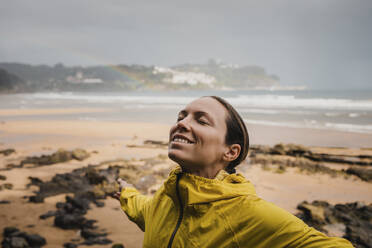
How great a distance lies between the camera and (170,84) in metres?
170

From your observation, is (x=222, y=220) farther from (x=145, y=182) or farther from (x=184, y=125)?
(x=145, y=182)

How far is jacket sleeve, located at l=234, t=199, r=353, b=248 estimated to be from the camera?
116 centimetres

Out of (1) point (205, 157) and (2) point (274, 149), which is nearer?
(1) point (205, 157)

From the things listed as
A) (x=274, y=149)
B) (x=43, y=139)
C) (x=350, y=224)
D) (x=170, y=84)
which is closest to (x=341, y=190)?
(x=350, y=224)

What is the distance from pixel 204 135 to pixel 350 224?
5.07 m

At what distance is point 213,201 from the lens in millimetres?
1396

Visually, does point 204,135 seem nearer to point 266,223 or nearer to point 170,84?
point 266,223

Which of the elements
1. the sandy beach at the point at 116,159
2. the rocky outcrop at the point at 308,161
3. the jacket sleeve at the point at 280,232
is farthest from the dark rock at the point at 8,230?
the rocky outcrop at the point at 308,161

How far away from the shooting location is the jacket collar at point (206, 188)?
4.50ft

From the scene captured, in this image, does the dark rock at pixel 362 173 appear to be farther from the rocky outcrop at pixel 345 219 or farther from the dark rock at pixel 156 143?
the dark rock at pixel 156 143

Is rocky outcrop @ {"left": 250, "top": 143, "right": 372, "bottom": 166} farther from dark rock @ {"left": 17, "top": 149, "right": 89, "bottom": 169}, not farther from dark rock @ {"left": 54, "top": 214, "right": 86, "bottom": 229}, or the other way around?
dark rock @ {"left": 54, "top": 214, "right": 86, "bottom": 229}

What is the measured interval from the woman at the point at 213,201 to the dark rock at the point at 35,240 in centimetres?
361

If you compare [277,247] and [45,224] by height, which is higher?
[277,247]

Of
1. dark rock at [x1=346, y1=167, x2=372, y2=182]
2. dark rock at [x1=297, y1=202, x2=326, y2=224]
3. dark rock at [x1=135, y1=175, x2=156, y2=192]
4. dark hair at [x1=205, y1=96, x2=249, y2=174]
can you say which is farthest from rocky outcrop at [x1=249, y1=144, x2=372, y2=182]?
dark hair at [x1=205, y1=96, x2=249, y2=174]
